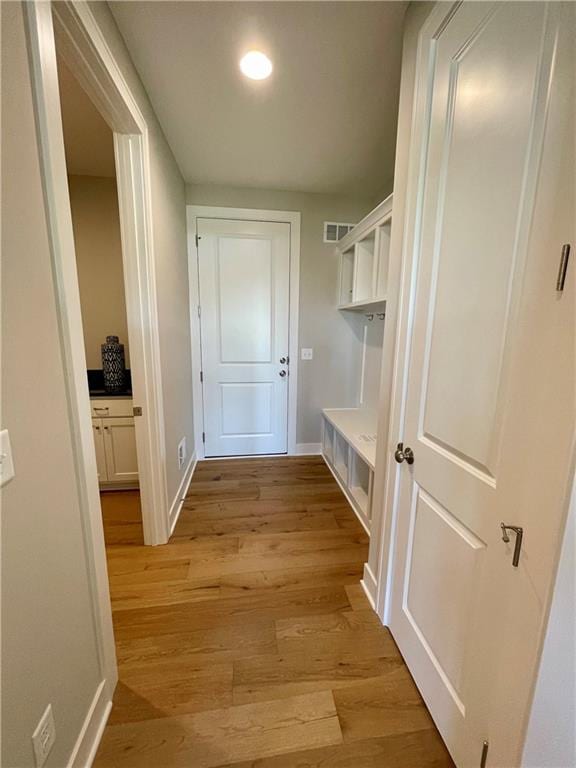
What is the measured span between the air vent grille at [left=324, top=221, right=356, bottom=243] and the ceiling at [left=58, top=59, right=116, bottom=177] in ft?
6.00

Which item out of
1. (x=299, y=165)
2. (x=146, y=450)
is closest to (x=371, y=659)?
(x=146, y=450)

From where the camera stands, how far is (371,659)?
4.35 ft

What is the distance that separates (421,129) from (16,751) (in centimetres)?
211

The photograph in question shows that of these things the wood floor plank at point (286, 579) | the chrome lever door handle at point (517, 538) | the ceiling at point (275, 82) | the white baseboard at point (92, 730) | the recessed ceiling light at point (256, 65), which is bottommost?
the wood floor plank at point (286, 579)

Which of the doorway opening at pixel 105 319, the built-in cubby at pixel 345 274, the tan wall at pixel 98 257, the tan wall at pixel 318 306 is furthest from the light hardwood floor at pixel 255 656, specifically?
the built-in cubby at pixel 345 274

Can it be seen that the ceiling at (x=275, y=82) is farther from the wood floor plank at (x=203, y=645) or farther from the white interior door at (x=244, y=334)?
the wood floor plank at (x=203, y=645)

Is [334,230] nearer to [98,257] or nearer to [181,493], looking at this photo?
[98,257]

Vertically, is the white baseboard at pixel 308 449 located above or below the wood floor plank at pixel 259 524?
above

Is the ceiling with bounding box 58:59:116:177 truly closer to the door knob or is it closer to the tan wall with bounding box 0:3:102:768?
the tan wall with bounding box 0:3:102:768

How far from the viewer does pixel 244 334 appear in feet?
10.1

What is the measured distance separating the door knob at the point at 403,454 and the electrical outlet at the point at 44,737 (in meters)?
1.30

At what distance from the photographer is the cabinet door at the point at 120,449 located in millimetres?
2449

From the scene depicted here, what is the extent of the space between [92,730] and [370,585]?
1.24 m

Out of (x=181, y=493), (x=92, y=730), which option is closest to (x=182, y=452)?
(x=181, y=493)
